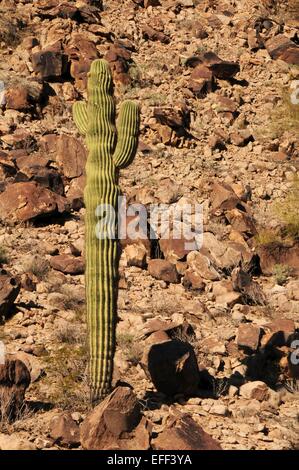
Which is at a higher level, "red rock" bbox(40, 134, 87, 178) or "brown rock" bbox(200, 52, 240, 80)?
"brown rock" bbox(200, 52, 240, 80)

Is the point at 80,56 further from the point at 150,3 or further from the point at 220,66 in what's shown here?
the point at 150,3

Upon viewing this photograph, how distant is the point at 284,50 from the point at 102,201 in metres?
13.0

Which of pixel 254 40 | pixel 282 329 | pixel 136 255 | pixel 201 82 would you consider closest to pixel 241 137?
pixel 201 82

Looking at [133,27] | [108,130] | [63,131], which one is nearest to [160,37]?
[133,27]

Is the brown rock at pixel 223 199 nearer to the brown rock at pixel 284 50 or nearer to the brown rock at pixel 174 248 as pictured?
the brown rock at pixel 174 248

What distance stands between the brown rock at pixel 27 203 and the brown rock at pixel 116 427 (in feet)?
18.3

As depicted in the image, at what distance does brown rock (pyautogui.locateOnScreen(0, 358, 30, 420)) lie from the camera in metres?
6.49

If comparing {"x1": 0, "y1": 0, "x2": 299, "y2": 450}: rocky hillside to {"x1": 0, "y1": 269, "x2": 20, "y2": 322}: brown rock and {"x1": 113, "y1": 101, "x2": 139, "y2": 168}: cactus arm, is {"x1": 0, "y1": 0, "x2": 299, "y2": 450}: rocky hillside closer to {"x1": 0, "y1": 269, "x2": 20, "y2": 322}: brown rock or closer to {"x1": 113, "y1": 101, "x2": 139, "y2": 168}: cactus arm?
{"x1": 0, "y1": 269, "x2": 20, "y2": 322}: brown rock

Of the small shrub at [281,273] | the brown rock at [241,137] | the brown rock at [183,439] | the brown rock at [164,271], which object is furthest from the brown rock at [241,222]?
the brown rock at [183,439]

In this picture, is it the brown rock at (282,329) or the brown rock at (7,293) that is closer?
the brown rock at (282,329)

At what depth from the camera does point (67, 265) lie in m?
10.3

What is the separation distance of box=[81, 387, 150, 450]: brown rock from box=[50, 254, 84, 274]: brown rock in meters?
4.22

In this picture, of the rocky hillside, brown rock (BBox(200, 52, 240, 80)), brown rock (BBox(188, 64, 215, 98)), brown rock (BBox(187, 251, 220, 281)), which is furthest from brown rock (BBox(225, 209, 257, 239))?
brown rock (BBox(200, 52, 240, 80))

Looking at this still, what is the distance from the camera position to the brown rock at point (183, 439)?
19.4ft
